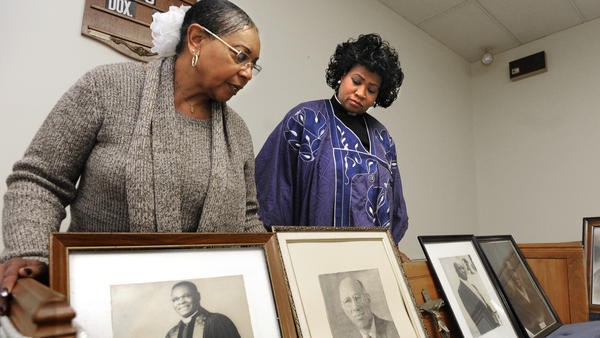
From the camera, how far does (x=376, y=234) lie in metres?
0.81

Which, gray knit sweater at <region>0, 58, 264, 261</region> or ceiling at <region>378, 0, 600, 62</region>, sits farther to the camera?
ceiling at <region>378, 0, 600, 62</region>

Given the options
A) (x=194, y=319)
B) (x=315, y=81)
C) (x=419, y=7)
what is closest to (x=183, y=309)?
(x=194, y=319)

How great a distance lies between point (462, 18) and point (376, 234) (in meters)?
2.61

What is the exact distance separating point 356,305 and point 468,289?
0.39m

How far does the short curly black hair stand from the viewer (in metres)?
1.36

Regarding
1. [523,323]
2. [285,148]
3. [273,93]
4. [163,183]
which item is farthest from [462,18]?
[163,183]

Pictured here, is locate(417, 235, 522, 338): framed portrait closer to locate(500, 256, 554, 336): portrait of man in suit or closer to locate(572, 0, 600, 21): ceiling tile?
locate(500, 256, 554, 336): portrait of man in suit

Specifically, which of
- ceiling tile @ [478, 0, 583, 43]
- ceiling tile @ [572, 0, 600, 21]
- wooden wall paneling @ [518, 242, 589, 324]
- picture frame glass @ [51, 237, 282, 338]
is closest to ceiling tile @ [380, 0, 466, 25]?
ceiling tile @ [478, 0, 583, 43]

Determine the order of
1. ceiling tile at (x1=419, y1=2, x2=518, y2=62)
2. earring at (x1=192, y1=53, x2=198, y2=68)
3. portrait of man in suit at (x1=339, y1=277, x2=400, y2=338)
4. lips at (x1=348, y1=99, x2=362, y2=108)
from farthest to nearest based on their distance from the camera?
ceiling tile at (x1=419, y1=2, x2=518, y2=62) → lips at (x1=348, y1=99, x2=362, y2=108) → earring at (x1=192, y1=53, x2=198, y2=68) → portrait of man in suit at (x1=339, y1=277, x2=400, y2=338)

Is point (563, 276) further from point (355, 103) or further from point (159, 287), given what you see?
point (159, 287)

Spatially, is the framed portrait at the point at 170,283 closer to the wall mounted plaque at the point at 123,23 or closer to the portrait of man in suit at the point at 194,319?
the portrait of man in suit at the point at 194,319

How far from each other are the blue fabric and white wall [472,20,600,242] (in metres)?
2.09

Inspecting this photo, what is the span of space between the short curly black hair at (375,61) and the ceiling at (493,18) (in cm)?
149

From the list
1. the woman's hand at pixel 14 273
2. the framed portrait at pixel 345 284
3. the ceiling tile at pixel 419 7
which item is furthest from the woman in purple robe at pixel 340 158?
the ceiling tile at pixel 419 7
